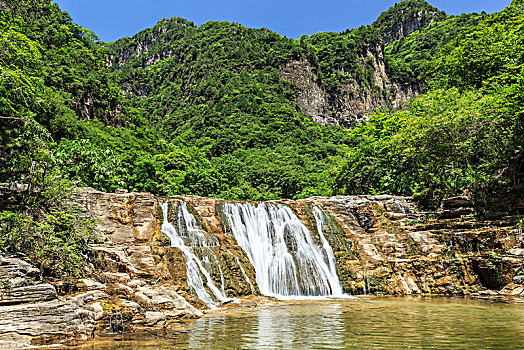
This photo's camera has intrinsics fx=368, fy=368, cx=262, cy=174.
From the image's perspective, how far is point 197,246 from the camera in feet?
46.2

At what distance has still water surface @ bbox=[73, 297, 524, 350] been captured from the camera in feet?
20.8

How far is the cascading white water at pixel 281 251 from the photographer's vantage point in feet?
49.3

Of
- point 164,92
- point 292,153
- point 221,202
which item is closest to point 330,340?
point 221,202

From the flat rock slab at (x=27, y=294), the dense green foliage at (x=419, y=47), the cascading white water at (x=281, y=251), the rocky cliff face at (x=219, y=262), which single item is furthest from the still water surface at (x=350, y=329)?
the dense green foliage at (x=419, y=47)

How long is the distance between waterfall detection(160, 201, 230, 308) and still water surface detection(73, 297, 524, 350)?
1.69 metres

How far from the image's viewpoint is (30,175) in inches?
405

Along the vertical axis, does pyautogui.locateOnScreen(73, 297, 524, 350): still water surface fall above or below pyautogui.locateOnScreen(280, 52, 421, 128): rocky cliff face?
below

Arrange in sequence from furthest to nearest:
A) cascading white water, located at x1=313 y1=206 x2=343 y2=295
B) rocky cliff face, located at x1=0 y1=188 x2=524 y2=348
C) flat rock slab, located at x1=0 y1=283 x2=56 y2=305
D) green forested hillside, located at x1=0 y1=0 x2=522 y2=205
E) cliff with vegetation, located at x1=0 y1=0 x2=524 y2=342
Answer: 1. cascading white water, located at x1=313 y1=206 x2=343 y2=295
2. green forested hillside, located at x1=0 y1=0 x2=522 y2=205
3. cliff with vegetation, located at x1=0 y1=0 x2=524 y2=342
4. rocky cliff face, located at x1=0 y1=188 x2=524 y2=348
5. flat rock slab, located at x1=0 y1=283 x2=56 y2=305

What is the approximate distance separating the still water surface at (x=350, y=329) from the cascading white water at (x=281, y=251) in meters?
3.75

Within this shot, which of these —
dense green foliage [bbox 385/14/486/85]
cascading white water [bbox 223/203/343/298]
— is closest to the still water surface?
cascading white water [bbox 223/203/343/298]

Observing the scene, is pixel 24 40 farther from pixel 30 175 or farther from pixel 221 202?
pixel 221 202

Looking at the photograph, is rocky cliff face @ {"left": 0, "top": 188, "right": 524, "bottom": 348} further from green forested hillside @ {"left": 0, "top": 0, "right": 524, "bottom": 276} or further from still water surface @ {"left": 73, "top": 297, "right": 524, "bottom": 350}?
green forested hillside @ {"left": 0, "top": 0, "right": 524, "bottom": 276}

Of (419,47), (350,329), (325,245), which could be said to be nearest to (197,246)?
(325,245)

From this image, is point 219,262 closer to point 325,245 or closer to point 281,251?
point 281,251
